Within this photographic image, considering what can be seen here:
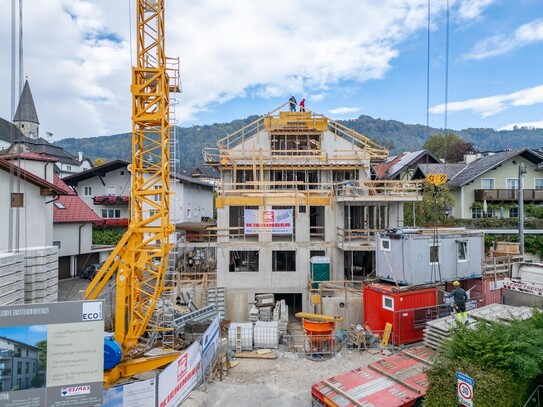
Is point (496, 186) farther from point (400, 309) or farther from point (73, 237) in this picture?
point (73, 237)

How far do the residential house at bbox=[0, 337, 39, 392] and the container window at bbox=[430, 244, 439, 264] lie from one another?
1662cm

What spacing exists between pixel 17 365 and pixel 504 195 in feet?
132

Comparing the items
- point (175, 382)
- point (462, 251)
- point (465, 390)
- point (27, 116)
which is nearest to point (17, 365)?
point (175, 382)

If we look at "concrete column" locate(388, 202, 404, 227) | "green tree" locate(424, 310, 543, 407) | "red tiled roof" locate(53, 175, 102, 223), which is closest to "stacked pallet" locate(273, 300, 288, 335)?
"green tree" locate(424, 310, 543, 407)

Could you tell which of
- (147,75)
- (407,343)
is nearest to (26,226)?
(147,75)

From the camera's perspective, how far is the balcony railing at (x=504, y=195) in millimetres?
34719

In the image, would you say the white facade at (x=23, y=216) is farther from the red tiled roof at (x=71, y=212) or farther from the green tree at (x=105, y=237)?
the green tree at (x=105, y=237)

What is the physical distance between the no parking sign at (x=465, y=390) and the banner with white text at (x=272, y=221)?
14871 mm

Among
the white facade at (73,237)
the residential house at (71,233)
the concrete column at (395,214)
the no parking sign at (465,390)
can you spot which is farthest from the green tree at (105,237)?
the no parking sign at (465,390)

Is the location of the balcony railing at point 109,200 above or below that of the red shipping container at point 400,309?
above

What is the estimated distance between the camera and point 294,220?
23031mm

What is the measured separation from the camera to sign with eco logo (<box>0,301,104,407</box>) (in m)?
7.78

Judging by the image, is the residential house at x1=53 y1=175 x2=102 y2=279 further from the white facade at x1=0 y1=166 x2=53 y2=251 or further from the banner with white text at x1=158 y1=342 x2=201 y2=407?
Answer: the banner with white text at x1=158 y1=342 x2=201 y2=407

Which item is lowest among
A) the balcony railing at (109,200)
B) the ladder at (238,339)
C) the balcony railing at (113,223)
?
the ladder at (238,339)
